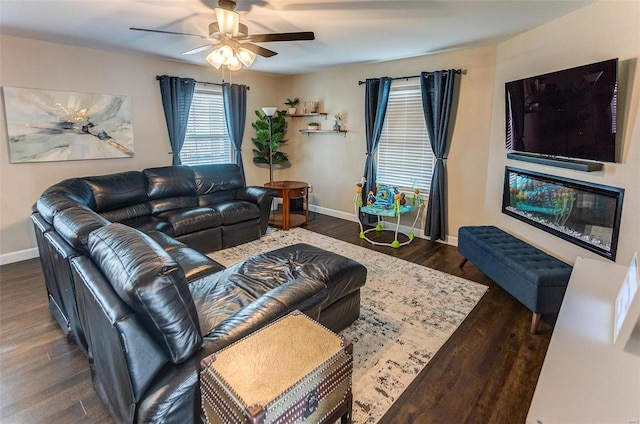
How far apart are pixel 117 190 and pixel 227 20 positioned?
257 cm

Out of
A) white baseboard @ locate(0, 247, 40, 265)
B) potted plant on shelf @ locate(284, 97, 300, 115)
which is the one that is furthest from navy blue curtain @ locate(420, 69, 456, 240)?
white baseboard @ locate(0, 247, 40, 265)

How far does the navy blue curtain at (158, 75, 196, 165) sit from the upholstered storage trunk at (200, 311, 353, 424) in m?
4.16

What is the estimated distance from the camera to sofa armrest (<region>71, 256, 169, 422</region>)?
131 cm

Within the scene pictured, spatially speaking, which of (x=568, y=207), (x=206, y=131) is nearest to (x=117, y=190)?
(x=206, y=131)

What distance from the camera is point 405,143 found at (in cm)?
488

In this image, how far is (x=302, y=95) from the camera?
6.06 m

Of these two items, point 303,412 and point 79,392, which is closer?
point 303,412

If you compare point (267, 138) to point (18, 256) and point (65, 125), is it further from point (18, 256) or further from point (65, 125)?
point (18, 256)

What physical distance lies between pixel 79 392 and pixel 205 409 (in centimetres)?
113

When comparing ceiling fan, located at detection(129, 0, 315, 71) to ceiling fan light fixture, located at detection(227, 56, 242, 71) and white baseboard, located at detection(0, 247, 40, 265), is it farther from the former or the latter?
white baseboard, located at detection(0, 247, 40, 265)

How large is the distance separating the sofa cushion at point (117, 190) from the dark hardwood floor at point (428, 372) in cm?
113

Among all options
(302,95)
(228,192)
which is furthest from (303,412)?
(302,95)

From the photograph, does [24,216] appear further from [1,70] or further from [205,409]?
[205,409]

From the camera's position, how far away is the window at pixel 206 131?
5.26 metres
